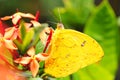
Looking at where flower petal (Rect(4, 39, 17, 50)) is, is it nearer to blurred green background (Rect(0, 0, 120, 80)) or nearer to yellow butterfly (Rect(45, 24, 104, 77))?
yellow butterfly (Rect(45, 24, 104, 77))

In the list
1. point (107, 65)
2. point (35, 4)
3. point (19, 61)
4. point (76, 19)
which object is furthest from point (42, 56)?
point (35, 4)

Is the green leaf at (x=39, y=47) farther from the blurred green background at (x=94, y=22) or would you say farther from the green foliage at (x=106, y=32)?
the green foliage at (x=106, y=32)

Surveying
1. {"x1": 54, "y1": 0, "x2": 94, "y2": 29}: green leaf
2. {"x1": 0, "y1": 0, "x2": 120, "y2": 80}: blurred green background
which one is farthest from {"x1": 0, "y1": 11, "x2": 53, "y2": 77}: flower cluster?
{"x1": 54, "y1": 0, "x2": 94, "y2": 29}: green leaf

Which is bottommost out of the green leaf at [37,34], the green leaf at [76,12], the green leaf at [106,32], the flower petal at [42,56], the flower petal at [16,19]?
the flower petal at [42,56]

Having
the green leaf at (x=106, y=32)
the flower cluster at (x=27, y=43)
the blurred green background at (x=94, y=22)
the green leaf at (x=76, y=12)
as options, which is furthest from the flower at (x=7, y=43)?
the green leaf at (x=76, y=12)

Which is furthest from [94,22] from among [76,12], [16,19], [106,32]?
[16,19]

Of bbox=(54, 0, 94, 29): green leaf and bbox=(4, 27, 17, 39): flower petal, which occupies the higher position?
bbox=(54, 0, 94, 29): green leaf
